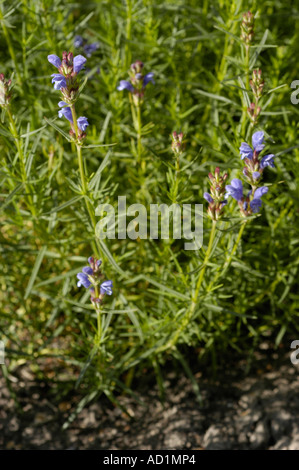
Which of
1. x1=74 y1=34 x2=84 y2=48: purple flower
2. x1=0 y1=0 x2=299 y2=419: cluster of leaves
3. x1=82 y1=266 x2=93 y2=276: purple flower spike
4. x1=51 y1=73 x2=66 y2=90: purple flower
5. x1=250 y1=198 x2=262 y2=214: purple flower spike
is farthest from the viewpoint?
x1=74 y1=34 x2=84 y2=48: purple flower

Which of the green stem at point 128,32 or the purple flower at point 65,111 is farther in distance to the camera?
the green stem at point 128,32

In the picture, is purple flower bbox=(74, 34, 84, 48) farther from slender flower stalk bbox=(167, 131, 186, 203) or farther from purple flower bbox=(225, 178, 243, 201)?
purple flower bbox=(225, 178, 243, 201)

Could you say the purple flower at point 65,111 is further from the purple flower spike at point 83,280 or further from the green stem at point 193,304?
the green stem at point 193,304

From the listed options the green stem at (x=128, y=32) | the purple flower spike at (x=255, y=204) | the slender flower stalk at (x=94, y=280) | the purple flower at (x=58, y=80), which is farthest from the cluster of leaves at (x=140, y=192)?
the purple flower at (x=58, y=80)

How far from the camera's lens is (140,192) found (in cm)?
347

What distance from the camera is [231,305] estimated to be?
3654 millimetres

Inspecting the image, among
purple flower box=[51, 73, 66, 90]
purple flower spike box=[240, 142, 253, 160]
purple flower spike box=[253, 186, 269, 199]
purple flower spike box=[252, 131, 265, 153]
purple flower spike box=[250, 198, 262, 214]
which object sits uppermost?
purple flower box=[51, 73, 66, 90]

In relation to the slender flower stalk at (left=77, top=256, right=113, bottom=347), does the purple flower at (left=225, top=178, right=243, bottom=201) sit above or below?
above

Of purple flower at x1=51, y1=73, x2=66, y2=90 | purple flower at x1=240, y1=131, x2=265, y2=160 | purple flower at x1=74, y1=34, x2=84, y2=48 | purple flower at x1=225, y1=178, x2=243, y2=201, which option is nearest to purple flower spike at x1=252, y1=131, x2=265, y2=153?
purple flower at x1=240, y1=131, x2=265, y2=160

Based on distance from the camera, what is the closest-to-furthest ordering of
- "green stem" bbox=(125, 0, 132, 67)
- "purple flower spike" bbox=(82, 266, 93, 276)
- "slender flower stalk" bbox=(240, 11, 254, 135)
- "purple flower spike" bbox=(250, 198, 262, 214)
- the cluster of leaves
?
"purple flower spike" bbox=(250, 198, 262, 214), "purple flower spike" bbox=(82, 266, 93, 276), "slender flower stalk" bbox=(240, 11, 254, 135), the cluster of leaves, "green stem" bbox=(125, 0, 132, 67)

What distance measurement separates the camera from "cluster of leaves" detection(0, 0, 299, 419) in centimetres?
306

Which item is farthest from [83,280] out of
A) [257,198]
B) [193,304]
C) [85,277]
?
[257,198]

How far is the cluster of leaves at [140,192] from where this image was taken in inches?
120
